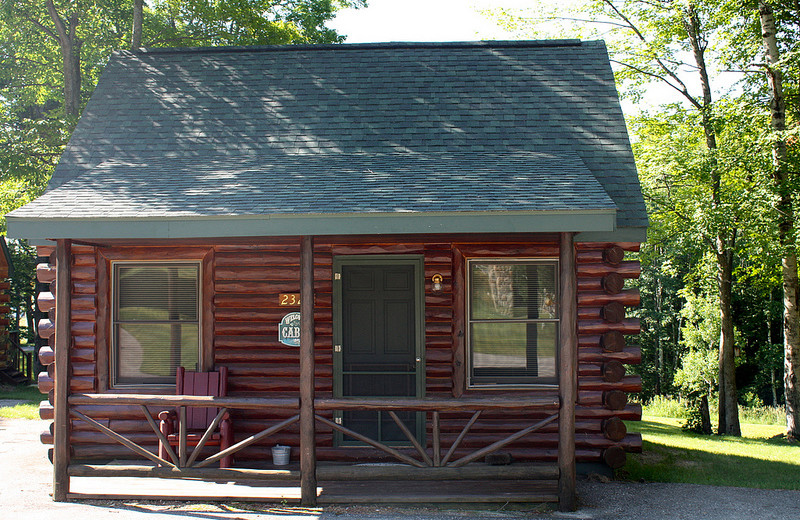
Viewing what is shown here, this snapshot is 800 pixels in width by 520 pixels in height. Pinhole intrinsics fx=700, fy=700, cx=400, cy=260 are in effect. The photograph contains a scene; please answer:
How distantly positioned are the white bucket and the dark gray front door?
0.77m

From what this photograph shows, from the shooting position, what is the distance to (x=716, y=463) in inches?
346

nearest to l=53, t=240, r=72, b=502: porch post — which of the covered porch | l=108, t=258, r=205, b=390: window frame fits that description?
the covered porch

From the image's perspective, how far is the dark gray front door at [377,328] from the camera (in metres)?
7.98

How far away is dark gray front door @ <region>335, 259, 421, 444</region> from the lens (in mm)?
7980

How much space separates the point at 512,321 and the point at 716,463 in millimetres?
3444

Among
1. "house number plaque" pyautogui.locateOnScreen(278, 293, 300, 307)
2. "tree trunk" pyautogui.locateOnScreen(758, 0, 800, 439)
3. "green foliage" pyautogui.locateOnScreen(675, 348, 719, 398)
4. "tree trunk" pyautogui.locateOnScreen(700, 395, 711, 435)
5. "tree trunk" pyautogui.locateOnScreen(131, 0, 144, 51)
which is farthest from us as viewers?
"green foliage" pyautogui.locateOnScreen(675, 348, 719, 398)

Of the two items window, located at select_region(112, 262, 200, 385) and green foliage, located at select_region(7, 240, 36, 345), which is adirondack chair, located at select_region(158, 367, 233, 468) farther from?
green foliage, located at select_region(7, 240, 36, 345)

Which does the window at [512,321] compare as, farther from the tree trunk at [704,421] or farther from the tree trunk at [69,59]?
the tree trunk at [69,59]

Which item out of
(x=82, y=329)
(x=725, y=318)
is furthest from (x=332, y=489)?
(x=725, y=318)

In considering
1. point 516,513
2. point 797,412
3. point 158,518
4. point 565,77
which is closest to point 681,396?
point 797,412

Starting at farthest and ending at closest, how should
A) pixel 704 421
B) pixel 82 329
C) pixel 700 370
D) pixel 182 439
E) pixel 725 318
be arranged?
pixel 700 370 → pixel 725 318 → pixel 704 421 → pixel 82 329 → pixel 182 439

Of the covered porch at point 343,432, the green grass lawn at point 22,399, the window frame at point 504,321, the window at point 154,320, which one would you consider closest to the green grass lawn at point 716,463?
the window frame at point 504,321

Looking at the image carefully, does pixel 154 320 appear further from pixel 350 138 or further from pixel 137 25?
pixel 137 25

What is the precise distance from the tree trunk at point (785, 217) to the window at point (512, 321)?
596 centimetres
